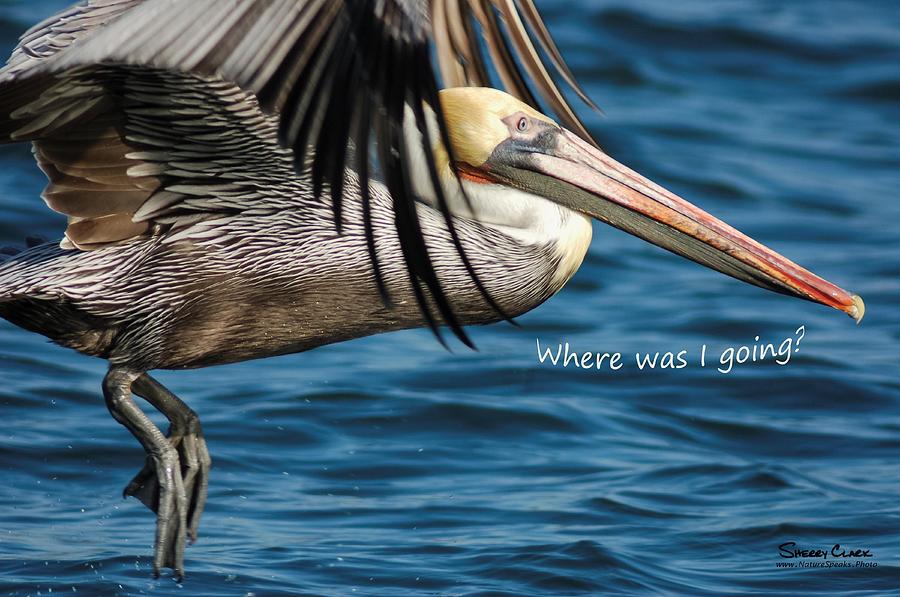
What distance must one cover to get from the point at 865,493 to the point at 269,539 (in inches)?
101

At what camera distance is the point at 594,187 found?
5062 millimetres

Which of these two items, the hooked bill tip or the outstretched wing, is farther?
the hooked bill tip

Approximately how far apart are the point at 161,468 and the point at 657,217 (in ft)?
6.08

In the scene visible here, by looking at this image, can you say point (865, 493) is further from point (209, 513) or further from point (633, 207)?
point (209, 513)

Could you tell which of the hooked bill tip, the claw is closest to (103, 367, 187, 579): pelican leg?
the claw

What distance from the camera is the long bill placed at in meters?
5.05

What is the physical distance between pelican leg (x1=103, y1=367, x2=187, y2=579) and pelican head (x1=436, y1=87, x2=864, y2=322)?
1320 mm

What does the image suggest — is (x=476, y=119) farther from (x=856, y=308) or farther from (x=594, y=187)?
(x=856, y=308)

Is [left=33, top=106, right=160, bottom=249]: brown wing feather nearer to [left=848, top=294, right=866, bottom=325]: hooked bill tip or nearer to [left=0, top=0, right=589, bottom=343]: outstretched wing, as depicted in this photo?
[left=0, top=0, right=589, bottom=343]: outstretched wing

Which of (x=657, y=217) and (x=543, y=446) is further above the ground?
(x=657, y=217)

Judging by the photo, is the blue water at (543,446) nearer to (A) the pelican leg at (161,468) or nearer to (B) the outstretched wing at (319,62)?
(A) the pelican leg at (161,468)

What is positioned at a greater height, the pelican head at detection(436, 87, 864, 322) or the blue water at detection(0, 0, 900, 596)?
the pelican head at detection(436, 87, 864, 322)
